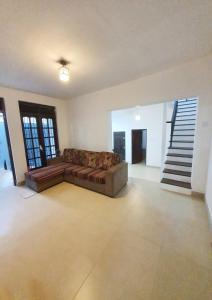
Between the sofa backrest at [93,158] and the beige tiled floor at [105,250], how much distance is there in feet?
3.59

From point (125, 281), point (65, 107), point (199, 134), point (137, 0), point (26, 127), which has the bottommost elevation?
point (125, 281)

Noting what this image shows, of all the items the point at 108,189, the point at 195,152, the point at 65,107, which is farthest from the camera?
the point at 65,107

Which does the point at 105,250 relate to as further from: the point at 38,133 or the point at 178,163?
the point at 38,133

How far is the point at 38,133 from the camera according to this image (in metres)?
4.29

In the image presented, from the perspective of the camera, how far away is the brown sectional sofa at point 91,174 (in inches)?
117

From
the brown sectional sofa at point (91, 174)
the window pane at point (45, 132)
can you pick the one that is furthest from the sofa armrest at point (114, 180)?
the window pane at point (45, 132)

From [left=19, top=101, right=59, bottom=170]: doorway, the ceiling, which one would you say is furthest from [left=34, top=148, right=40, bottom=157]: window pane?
the ceiling

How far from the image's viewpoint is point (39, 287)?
49.4 inches

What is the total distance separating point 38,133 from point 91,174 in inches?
97.5

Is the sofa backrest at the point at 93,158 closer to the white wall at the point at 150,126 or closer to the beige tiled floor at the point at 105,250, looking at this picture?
the beige tiled floor at the point at 105,250

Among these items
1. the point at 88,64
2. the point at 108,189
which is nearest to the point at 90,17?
the point at 88,64

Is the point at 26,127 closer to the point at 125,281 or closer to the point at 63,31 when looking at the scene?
the point at 63,31

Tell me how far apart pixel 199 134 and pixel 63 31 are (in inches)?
116

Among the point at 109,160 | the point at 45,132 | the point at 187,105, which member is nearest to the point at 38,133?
the point at 45,132
